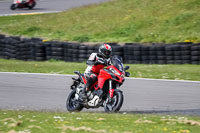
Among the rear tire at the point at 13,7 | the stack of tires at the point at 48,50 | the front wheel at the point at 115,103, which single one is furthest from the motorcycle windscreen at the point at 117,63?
the rear tire at the point at 13,7

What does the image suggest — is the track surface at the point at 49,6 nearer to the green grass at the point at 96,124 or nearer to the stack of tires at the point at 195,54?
the stack of tires at the point at 195,54

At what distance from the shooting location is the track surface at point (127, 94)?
9215mm

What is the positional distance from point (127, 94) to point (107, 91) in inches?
94.8

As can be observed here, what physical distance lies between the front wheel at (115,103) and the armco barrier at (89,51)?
7.18m

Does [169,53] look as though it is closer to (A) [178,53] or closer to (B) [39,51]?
(A) [178,53]

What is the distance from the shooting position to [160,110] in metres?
8.80

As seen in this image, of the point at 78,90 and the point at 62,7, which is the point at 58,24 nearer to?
the point at 62,7

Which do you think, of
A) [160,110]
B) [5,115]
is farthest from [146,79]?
[5,115]

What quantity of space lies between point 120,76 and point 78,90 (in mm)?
1346

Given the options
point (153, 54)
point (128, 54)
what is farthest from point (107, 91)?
point (128, 54)

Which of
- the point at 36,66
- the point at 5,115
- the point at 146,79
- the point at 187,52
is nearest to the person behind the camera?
the point at 5,115

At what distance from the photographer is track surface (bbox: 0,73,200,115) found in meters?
9.21

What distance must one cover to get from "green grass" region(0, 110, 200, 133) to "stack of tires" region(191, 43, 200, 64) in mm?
7805

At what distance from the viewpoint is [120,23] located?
21156 mm
